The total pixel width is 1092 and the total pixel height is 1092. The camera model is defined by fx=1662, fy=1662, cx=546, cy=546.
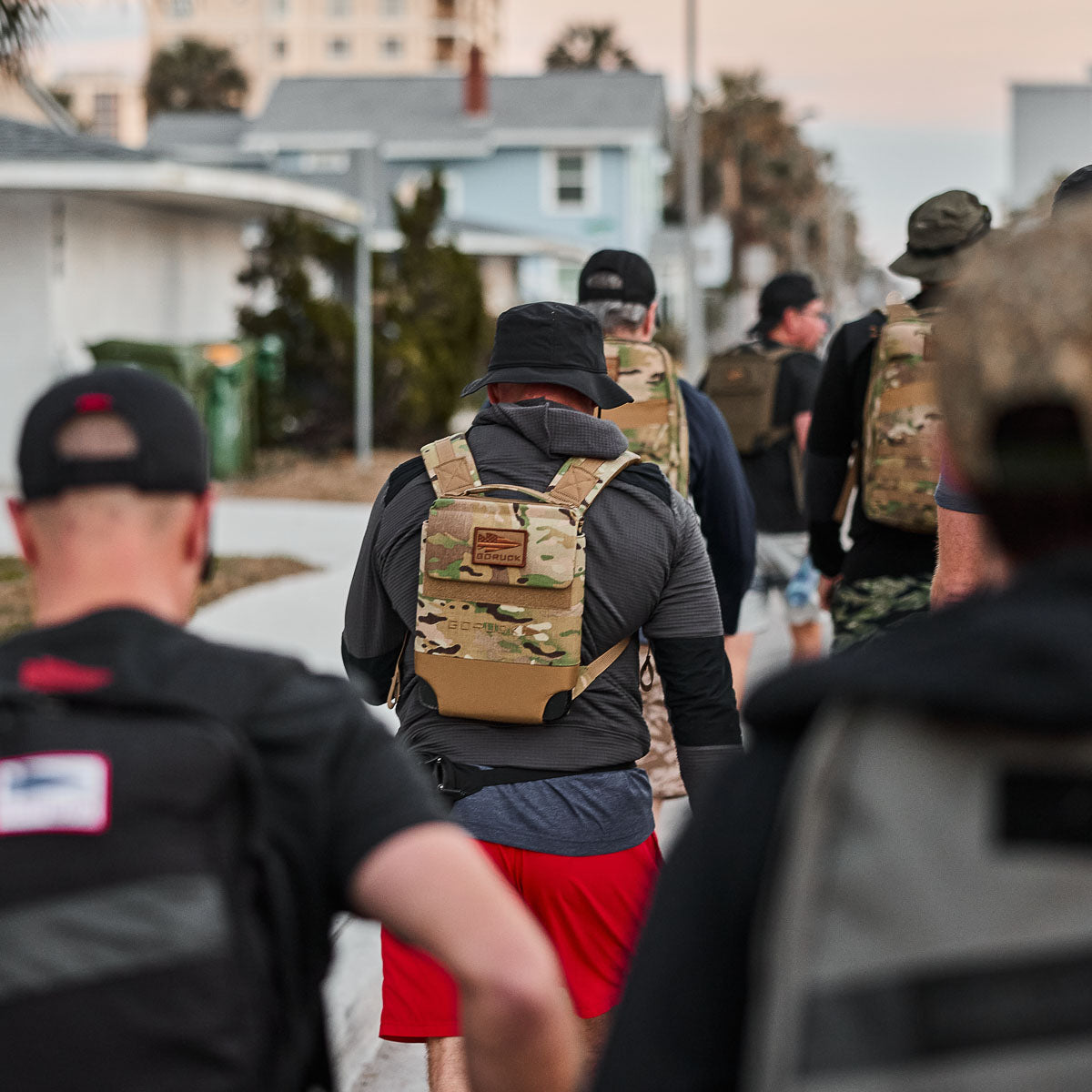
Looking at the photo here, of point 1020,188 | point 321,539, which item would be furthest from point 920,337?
point 1020,188

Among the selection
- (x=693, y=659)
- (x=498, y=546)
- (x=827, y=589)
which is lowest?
(x=827, y=589)

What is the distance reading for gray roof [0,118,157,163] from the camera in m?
17.3

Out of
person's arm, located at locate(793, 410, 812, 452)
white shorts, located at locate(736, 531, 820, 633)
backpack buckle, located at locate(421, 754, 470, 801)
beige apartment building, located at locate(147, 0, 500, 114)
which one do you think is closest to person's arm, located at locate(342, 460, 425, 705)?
backpack buckle, located at locate(421, 754, 470, 801)

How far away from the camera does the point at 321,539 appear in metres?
14.8

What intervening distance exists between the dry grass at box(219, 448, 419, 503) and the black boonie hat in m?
13.6

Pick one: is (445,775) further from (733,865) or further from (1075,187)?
(733,865)

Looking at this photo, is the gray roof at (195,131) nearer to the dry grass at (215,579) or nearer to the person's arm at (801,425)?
the dry grass at (215,579)

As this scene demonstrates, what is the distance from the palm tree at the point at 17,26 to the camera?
959 cm

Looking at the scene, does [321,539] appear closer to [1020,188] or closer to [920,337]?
[920,337]

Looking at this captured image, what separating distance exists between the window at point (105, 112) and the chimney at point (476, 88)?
6778 centimetres

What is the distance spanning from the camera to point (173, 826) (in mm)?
1684

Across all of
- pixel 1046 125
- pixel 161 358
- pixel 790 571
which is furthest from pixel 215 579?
pixel 1046 125

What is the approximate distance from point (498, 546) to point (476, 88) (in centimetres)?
4221

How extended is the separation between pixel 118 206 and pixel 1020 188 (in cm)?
4270
